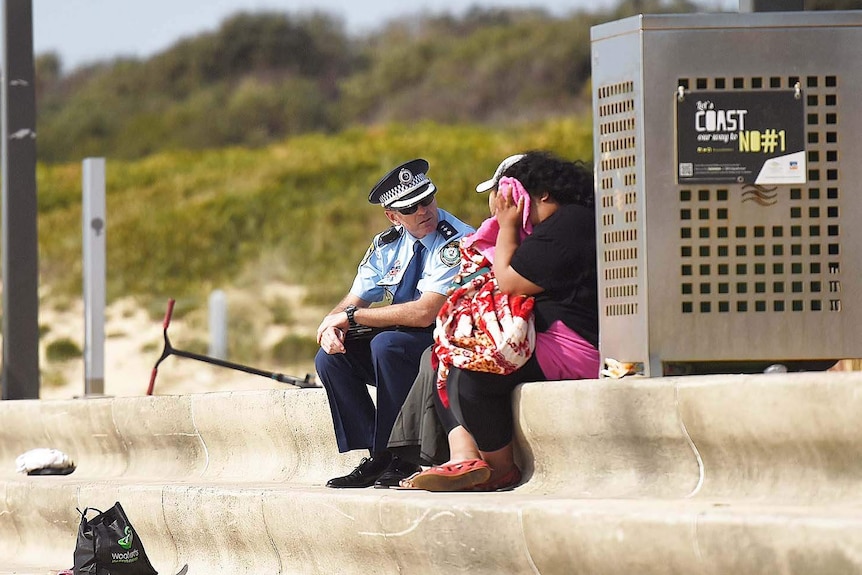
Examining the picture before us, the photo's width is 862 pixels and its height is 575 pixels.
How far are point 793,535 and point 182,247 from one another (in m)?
38.2

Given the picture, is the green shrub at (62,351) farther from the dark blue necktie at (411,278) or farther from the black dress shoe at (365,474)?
the black dress shoe at (365,474)

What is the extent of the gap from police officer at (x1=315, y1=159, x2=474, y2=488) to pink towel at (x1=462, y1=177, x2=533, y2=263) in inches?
21.2

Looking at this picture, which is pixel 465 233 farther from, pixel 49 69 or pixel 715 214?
pixel 49 69

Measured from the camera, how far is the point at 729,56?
15.3 feet

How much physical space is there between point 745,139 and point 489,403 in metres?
1.29

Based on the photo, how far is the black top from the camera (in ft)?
17.5

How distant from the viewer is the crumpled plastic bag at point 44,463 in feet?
27.1

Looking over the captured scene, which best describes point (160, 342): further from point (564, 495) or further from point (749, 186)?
point (749, 186)

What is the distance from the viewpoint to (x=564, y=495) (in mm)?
4918

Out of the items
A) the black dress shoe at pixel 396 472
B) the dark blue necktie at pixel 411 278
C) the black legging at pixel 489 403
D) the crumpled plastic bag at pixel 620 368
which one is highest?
the dark blue necktie at pixel 411 278

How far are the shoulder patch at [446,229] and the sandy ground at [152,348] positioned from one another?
670 inches

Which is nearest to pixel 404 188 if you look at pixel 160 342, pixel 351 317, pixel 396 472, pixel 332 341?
pixel 351 317

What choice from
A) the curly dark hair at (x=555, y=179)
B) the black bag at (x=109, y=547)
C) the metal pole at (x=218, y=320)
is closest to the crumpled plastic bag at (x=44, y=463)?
the black bag at (x=109, y=547)

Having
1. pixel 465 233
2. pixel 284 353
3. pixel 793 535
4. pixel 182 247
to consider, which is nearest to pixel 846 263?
pixel 793 535
